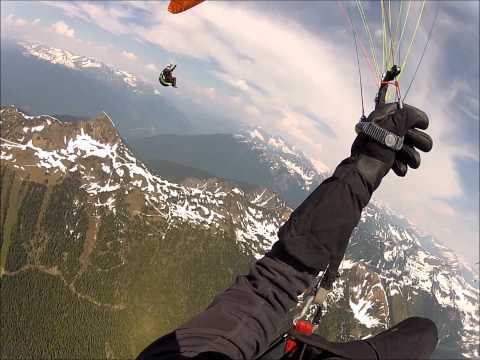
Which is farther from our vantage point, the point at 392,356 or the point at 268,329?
the point at 268,329

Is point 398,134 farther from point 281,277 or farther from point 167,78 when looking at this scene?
point 167,78

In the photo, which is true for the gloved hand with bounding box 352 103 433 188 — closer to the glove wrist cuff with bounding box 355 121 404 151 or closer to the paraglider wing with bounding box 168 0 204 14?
the glove wrist cuff with bounding box 355 121 404 151

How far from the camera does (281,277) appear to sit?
427cm

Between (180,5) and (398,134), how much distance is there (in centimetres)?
991

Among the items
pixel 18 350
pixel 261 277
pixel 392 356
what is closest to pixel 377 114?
pixel 261 277

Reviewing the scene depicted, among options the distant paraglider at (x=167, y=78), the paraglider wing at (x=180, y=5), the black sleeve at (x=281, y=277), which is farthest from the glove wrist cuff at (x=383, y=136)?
the distant paraglider at (x=167, y=78)

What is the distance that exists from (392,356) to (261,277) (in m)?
1.59

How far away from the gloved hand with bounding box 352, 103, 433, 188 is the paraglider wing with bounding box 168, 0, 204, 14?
7.47 m

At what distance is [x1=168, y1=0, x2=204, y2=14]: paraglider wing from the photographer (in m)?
11.3

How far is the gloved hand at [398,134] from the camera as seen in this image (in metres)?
5.02

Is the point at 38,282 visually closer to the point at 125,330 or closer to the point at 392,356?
the point at 125,330

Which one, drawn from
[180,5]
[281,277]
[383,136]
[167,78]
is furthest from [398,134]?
[167,78]

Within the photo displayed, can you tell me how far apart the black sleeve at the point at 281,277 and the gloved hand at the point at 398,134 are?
1.49 ft

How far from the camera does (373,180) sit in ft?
15.9
